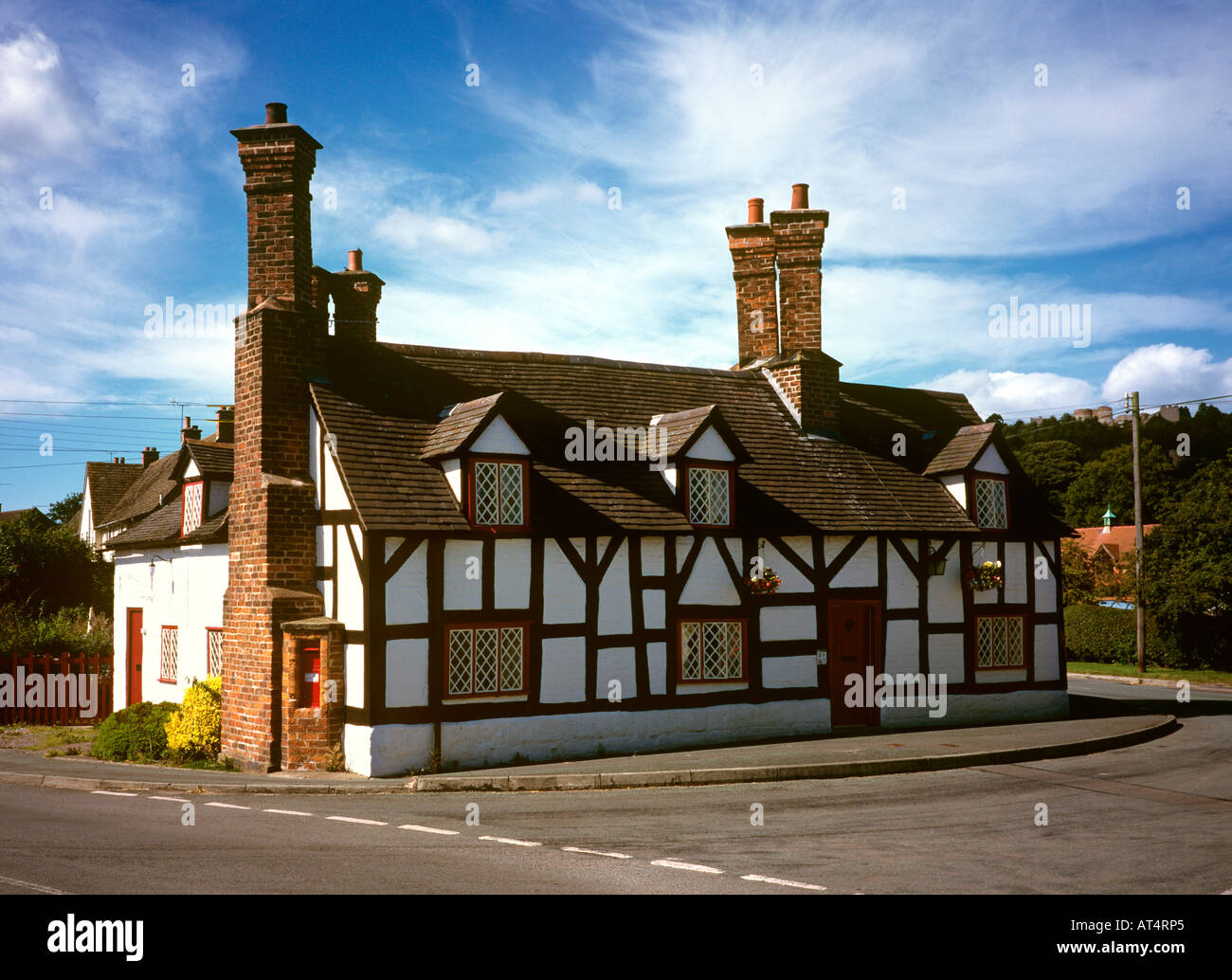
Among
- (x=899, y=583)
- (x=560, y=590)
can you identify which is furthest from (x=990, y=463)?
(x=560, y=590)

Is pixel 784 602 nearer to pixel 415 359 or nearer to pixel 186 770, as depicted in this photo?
pixel 415 359

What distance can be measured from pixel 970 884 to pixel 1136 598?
1057 inches

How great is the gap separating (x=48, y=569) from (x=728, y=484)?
73.9ft

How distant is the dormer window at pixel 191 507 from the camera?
20078 mm

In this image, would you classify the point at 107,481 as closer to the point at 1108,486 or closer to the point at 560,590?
the point at 560,590

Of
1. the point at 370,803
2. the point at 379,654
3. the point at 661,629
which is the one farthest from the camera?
the point at 661,629

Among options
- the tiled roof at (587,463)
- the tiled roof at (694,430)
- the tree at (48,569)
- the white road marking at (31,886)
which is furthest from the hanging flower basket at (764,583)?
the tree at (48,569)

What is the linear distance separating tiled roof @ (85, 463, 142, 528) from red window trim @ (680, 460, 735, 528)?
117ft

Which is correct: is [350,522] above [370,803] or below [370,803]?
Answer: above

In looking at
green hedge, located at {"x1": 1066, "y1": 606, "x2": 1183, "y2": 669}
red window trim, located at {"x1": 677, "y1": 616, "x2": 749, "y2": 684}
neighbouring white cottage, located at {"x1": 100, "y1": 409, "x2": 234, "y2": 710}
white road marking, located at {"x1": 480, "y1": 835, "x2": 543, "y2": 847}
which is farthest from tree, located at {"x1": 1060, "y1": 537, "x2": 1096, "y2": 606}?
white road marking, located at {"x1": 480, "y1": 835, "x2": 543, "y2": 847}

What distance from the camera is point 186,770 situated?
15109 mm

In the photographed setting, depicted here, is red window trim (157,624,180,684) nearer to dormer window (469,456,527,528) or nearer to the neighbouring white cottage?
the neighbouring white cottage
